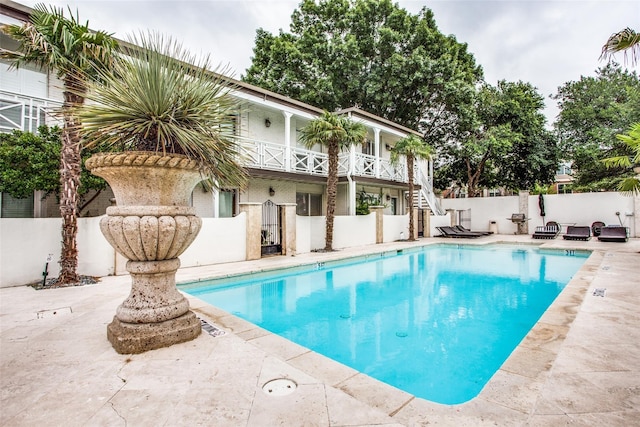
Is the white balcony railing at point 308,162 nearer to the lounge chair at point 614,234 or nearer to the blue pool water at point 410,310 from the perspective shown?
the blue pool water at point 410,310

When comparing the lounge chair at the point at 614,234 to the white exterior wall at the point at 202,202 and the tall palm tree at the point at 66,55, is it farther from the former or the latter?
the tall palm tree at the point at 66,55

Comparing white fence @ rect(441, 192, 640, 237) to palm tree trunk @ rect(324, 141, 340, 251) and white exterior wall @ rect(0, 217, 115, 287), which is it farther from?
white exterior wall @ rect(0, 217, 115, 287)

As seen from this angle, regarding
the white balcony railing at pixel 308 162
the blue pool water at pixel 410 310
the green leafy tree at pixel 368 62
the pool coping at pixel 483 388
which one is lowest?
the blue pool water at pixel 410 310

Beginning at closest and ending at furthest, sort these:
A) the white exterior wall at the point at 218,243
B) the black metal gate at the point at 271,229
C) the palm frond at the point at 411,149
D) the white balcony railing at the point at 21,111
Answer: the white balcony railing at the point at 21,111
the white exterior wall at the point at 218,243
the black metal gate at the point at 271,229
the palm frond at the point at 411,149

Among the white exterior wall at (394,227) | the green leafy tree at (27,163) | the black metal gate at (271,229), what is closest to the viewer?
the green leafy tree at (27,163)

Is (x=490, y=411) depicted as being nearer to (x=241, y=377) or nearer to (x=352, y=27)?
(x=241, y=377)

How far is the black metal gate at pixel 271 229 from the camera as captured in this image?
36.0 feet

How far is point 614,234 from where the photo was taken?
569 inches

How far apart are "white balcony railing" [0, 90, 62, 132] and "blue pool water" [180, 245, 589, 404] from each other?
6.04 meters

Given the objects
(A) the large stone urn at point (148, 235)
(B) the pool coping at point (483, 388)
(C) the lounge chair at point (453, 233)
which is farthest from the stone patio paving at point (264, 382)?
(C) the lounge chair at point (453, 233)

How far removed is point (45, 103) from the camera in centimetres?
877

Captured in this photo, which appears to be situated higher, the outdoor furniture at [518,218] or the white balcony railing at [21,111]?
the white balcony railing at [21,111]

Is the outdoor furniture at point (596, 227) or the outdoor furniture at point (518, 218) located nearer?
the outdoor furniture at point (596, 227)

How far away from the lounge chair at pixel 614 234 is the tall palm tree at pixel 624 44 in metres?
11.2
